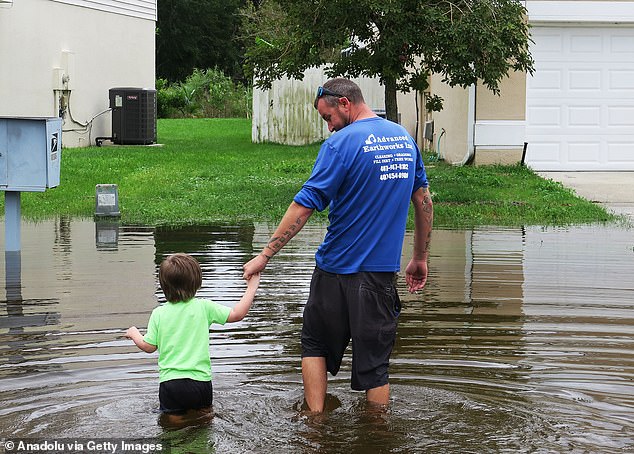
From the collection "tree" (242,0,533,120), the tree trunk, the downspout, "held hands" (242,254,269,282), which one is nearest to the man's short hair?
"held hands" (242,254,269,282)

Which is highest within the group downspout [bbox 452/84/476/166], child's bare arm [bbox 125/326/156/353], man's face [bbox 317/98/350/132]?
downspout [bbox 452/84/476/166]

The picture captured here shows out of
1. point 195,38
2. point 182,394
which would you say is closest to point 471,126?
point 182,394

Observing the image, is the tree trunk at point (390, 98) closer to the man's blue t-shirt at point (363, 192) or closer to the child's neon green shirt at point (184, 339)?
the man's blue t-shirt at point (363, 192)

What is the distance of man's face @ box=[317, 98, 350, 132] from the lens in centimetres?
602

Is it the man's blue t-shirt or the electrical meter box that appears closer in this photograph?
the man's blue t-shirt

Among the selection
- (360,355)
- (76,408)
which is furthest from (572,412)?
(76,408)

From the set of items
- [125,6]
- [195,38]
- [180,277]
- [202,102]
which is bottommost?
[180,277]

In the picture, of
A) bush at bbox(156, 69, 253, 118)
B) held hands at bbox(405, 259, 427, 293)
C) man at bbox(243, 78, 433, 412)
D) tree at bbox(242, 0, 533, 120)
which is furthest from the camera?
bush at bbox(156, 69, 253, 118)

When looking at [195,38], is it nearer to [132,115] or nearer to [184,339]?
[132,115]

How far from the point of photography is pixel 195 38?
6469 cm

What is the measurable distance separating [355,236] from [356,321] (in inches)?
17.5

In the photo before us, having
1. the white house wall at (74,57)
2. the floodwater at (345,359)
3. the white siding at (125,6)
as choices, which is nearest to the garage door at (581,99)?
the floodwater at (345,359)

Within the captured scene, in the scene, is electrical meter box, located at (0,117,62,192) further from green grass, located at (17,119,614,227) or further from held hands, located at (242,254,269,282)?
held hands, located at (242,254,269,282)

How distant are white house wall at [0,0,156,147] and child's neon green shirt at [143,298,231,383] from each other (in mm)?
21100
